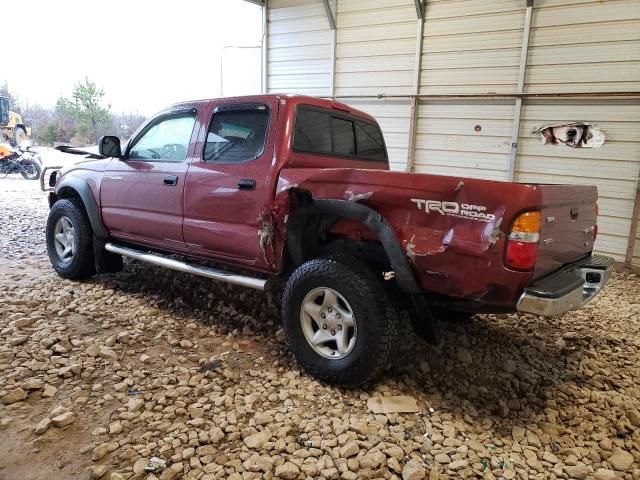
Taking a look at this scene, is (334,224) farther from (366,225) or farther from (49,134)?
(49,134)

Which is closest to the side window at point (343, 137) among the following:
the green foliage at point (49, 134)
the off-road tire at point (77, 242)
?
the off-road tire at point (77, 242)

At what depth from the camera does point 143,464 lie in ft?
6.63

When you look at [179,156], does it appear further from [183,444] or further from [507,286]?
[507,286]

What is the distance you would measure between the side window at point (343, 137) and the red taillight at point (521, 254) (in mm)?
1809

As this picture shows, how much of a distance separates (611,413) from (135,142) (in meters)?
4.39

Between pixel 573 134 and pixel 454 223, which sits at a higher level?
pixel 573 134

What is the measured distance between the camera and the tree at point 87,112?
21.3 m

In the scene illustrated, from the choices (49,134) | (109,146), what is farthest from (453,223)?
(49,134)

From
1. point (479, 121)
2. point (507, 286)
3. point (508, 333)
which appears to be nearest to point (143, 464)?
point (507, 286)

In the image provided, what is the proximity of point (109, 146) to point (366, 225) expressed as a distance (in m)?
2.83

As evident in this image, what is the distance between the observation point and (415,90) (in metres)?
7.77

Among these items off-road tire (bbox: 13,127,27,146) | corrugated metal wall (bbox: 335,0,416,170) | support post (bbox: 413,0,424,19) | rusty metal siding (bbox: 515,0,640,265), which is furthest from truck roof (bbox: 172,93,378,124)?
off-road tire (bbox: 13,127,27,146)

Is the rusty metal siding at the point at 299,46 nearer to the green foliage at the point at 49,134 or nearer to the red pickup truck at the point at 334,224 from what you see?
the red pickup truck at the point at 334,224

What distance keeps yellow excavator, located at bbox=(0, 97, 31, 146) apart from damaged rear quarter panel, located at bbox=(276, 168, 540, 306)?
19.6 meters
